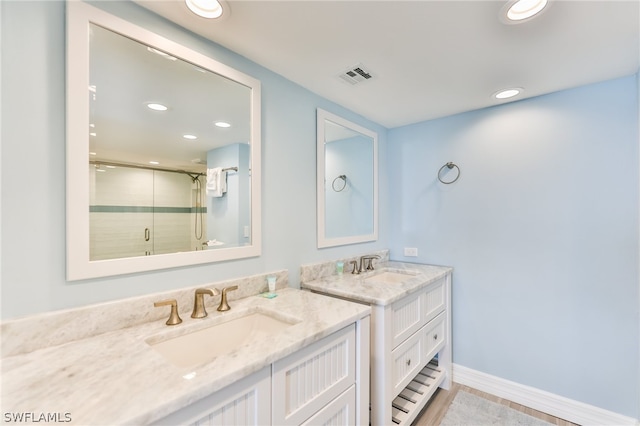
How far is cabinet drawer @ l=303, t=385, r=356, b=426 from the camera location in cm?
111

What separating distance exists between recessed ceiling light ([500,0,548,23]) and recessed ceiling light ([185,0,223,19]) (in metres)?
Answer: 1.21

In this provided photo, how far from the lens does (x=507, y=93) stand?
6.51 ft

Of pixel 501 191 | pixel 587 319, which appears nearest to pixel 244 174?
pixel 501 191

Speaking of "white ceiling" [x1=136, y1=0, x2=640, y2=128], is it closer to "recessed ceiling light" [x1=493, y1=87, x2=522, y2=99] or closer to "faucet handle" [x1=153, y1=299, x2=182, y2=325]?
"recessed ceiling light" [x1=493, y1=87, x2=522, y2=99]

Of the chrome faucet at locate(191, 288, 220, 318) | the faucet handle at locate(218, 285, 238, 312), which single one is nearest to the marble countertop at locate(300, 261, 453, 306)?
the faucet handle at locate(218, 285, 238, 312)

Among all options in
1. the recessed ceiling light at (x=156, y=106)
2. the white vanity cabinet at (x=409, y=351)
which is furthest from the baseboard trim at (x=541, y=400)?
the recessed ceiling light at (x=156, y=106)

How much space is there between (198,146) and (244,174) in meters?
0.28

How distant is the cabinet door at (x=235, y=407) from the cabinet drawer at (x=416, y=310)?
0.90 m

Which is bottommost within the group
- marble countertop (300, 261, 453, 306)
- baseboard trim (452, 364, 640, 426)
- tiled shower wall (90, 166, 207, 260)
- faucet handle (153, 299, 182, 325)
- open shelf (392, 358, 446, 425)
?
baseboard trim (452, 364, 640, 426)

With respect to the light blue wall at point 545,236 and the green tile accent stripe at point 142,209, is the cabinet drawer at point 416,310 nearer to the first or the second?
the light blue wall at point 545,236

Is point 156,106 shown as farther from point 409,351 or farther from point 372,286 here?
point 409,351

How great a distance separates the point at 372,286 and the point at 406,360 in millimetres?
507

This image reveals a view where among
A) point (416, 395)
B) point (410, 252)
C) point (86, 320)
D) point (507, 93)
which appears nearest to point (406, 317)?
point (416, 395)

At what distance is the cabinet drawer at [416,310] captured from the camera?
1.63 meters
